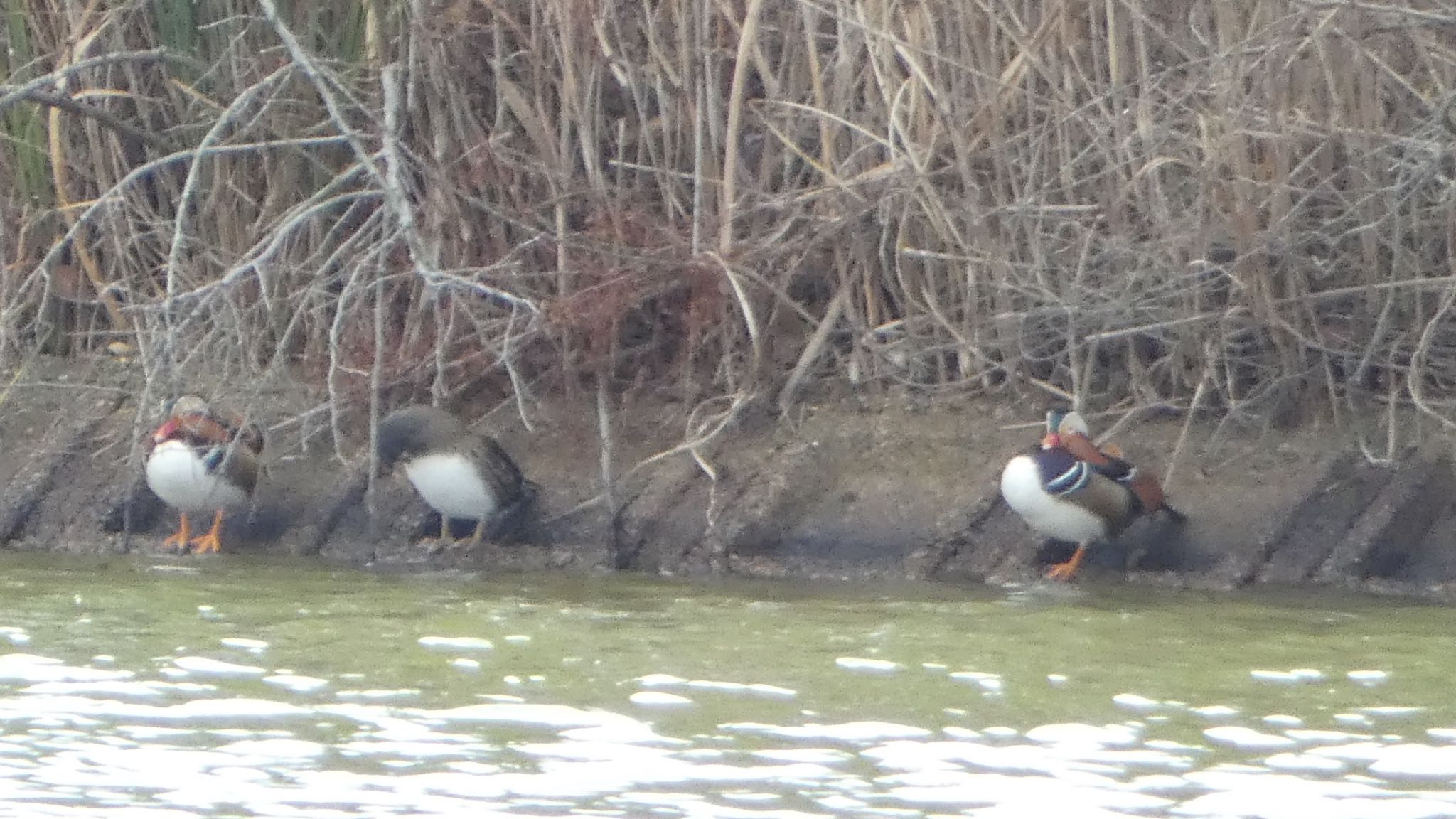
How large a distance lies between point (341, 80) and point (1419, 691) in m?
5.19

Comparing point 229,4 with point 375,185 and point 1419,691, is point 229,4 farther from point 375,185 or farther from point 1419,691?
point 1419,691

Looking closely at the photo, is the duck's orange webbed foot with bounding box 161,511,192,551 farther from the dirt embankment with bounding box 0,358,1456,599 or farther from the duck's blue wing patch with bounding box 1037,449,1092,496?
the duck's blue wing patch with bounding box 1037,449,1092,496

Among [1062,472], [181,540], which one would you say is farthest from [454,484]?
[1062,472]

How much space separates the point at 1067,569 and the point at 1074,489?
516 millimetres

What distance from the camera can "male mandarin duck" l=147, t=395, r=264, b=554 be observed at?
926cm

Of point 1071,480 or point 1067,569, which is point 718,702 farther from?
point 1067,569

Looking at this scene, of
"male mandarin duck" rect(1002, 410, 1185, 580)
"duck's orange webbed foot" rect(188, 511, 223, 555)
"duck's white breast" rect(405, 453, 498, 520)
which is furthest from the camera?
"duck's orange webbed foot" rect(188, 511, 223, 555)

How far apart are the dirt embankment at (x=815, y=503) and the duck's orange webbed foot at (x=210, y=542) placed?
0.25ft

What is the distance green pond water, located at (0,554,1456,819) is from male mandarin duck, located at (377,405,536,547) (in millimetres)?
874

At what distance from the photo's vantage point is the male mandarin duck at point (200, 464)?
9.26 metres

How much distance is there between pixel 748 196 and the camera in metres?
8.98

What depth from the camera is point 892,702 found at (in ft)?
19.8

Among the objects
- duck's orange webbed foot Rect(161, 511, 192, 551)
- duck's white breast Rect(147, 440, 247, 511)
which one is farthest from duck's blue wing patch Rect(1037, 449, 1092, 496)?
duck's orange webbed foot Rect(161, 511, 192, 551)

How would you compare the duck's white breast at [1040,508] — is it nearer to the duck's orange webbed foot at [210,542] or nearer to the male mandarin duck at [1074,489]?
the male mandarin duck at [1074,489]
